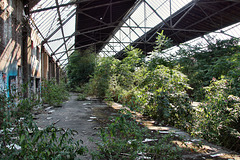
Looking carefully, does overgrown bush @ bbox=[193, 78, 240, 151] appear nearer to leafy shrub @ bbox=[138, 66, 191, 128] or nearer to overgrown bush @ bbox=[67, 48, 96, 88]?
leafy shrub @ bbox=[138, 66, 191, 128]

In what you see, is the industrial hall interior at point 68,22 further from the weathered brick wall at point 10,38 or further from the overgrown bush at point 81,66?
the overgrown bush at point 81,66

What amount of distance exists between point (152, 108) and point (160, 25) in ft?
40.0

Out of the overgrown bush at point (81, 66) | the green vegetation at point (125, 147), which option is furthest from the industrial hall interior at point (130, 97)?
the overgrown bush at point (81, 66)

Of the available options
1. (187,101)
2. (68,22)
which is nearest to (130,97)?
(187,101)

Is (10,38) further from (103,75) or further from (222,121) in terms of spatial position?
(222,121)

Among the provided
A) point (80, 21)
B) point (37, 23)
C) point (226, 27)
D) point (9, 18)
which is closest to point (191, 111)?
point (9, 18)

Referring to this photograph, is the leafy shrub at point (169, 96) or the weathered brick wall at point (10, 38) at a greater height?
the weathered brick wall at point (10, 38)

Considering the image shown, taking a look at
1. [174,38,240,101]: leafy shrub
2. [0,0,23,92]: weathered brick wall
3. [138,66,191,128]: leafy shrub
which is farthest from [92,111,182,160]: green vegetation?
[174,38,240,101]: leafy shrub

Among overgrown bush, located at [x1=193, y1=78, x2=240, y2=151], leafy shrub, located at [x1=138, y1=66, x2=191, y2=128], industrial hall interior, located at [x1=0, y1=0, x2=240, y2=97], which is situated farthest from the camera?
industrial hall interior, located at [x1=0, y1=0, x2=240, y2=97]

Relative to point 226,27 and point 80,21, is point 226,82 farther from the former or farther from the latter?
point 226,27

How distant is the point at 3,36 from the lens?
573cm

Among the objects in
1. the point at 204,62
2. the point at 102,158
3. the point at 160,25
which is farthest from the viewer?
the point at 160,25

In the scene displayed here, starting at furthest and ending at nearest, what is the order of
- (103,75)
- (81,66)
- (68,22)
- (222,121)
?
(81,66), (68,22), (103,75), (222,121)

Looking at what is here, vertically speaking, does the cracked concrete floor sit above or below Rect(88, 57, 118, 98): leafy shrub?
below
